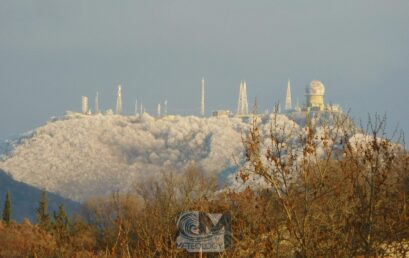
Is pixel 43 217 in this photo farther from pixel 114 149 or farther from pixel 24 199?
pixel 114 149

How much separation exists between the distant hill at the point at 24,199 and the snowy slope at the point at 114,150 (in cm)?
875

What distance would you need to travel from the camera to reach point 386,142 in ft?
33.0

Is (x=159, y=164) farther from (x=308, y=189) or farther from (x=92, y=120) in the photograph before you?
(x=308, y=189)

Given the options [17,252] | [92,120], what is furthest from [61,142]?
[17,252]

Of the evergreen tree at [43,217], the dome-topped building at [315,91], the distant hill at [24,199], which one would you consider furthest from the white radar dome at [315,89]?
the evergreen tree at [43,217]

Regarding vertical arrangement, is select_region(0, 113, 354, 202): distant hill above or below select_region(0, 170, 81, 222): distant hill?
above

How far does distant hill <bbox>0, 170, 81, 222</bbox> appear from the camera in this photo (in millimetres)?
109188

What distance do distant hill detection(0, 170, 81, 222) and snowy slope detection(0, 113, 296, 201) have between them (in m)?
8.75

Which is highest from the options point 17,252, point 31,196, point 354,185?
point 354,185

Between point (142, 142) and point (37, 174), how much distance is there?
2102 cm

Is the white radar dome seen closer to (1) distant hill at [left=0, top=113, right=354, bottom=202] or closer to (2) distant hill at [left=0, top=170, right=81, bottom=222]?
(1) distant hill at [left=0, top=113, right=354, bottom=202]

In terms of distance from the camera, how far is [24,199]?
375 ft

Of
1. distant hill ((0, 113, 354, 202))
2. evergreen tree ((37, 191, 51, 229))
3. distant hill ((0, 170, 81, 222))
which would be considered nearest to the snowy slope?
distant hill ((0, 113, 354, 202))

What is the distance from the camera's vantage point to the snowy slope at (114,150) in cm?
13450
